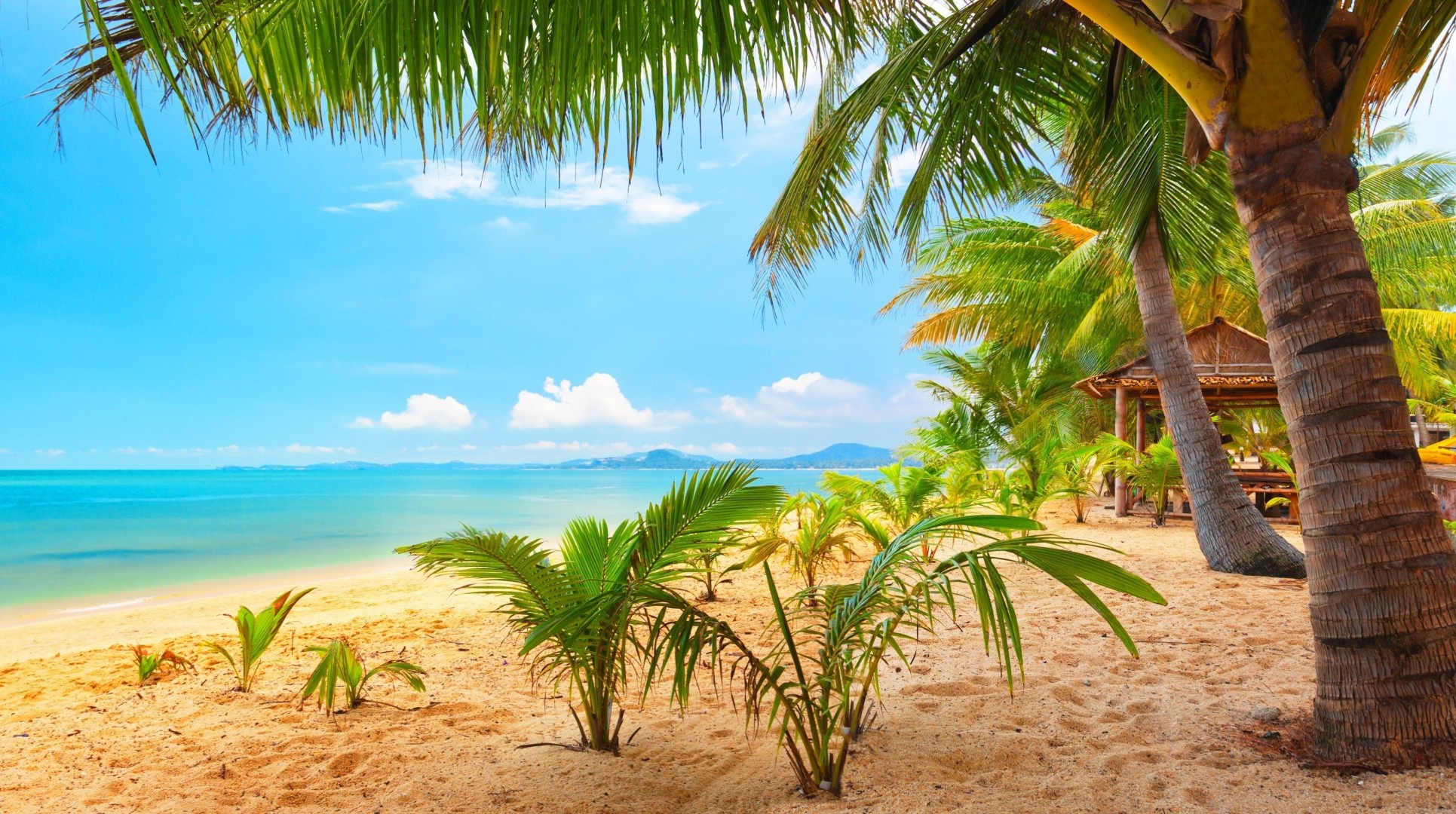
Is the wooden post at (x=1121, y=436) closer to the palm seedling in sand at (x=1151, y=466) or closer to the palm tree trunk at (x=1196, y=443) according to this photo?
the palm seedling in sand at (x=1151, y=466)

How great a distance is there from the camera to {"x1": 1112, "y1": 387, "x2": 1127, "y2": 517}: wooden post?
10.5 meters

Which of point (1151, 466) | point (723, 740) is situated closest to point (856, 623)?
Result: point (723, 740)

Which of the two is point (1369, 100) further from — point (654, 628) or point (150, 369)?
point (150, 369)

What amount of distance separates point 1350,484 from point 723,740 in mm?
2280

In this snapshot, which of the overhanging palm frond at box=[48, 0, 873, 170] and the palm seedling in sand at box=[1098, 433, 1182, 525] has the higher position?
the overhanging palm frond at box=[48, 0, 873, 170]

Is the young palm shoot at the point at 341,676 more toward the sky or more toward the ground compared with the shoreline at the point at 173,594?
more toward the sky

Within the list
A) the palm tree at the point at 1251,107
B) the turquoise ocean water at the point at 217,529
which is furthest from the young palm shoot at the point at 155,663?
the turquoise ocean water at the point at 217,529

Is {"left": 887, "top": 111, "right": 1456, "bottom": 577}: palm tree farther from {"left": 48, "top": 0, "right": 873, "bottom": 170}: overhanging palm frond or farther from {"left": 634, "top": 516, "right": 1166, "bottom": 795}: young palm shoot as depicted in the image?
{"left": 634, "top": 516, "right": 1166, "bottom": 795}: young palm shoot

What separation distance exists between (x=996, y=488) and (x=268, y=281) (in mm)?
80350

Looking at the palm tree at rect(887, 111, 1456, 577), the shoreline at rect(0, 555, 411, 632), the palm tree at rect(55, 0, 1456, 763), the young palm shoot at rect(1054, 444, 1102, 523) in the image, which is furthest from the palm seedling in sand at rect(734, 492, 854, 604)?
the shoreline at rect(0, 555, 411, 632)

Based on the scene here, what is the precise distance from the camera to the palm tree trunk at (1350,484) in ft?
6.88

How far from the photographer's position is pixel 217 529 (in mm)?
21938

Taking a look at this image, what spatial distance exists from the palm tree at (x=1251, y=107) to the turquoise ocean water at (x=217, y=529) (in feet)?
4.49

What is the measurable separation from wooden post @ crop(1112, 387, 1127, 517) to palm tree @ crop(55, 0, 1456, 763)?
846 centimetres
